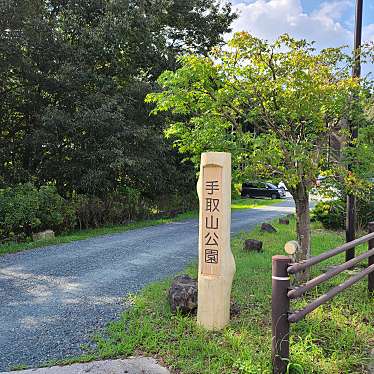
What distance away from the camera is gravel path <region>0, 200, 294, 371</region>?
11.8ft

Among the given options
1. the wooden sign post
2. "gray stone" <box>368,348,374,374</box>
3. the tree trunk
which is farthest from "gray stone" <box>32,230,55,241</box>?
"gray stone" <box>368,348,374,374</box>

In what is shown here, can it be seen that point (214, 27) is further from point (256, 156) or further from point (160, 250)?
point (256, 156)

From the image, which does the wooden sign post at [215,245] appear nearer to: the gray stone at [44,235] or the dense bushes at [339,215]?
the gray stone at [44,235]

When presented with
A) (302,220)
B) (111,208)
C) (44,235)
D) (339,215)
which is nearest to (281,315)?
(302,220)

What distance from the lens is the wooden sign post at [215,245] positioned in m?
3.72

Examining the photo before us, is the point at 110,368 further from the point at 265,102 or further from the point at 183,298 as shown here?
the point at 265,102

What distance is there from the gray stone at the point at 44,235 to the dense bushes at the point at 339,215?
661 cm

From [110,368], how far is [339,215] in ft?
Answer: 28.1

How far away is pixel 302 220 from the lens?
17.8 feet

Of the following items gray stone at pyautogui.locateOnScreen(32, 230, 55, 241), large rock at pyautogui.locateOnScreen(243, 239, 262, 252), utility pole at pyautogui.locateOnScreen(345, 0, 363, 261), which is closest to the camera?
utility pole at pyautogui.locateOnScreen(345, 0, 363, 261)

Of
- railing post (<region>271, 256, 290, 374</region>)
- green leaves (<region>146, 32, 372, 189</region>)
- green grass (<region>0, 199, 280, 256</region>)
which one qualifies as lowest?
green grass (<region>0, 199, 280, 256</region>)

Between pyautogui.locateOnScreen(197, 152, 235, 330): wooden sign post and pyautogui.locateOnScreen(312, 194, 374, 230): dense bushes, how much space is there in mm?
6455

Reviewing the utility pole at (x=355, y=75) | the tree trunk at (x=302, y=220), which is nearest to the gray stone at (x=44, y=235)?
the tree trunk at (x=302, y=220)

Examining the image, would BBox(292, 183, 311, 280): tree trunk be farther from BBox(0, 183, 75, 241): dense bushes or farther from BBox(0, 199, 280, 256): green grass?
BBox(0, 183, 75, 241): dense bushes
